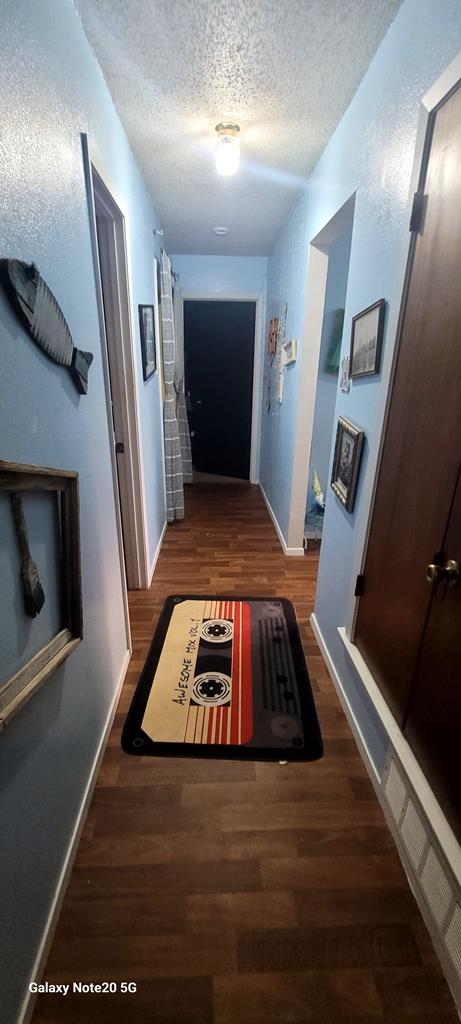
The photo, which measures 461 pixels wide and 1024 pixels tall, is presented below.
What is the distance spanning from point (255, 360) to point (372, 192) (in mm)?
2992

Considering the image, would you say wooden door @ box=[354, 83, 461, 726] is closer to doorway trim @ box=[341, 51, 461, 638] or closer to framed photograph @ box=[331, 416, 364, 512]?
doorway trim @ box=[341, 51, 461, 638]

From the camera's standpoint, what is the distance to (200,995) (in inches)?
35.6

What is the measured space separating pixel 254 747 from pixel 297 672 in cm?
45

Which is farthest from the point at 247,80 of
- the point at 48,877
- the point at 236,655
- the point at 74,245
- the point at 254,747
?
the point at 48,877

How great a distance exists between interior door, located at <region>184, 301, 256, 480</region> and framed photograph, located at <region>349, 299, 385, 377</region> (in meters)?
2.96

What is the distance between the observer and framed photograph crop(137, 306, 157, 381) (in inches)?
90.5

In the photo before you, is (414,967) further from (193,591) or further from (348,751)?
(193,591)

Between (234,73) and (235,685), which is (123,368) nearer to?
(234,73)

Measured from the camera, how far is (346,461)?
5.27 feet

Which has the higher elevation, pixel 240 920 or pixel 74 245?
pixel 74 245

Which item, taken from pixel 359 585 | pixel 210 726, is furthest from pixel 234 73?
pixel 210 726

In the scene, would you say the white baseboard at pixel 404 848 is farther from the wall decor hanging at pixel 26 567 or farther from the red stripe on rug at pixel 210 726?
the wall decor hanging at pixel 26 567

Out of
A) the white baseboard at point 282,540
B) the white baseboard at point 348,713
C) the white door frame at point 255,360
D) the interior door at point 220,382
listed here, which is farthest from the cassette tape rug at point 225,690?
Answer: the interior door at point 220,382

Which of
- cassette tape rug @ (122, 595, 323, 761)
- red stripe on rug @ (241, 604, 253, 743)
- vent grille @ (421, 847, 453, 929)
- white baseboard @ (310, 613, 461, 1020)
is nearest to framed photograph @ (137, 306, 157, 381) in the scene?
cassette tape rug @ (122, 595, 323, 761)
